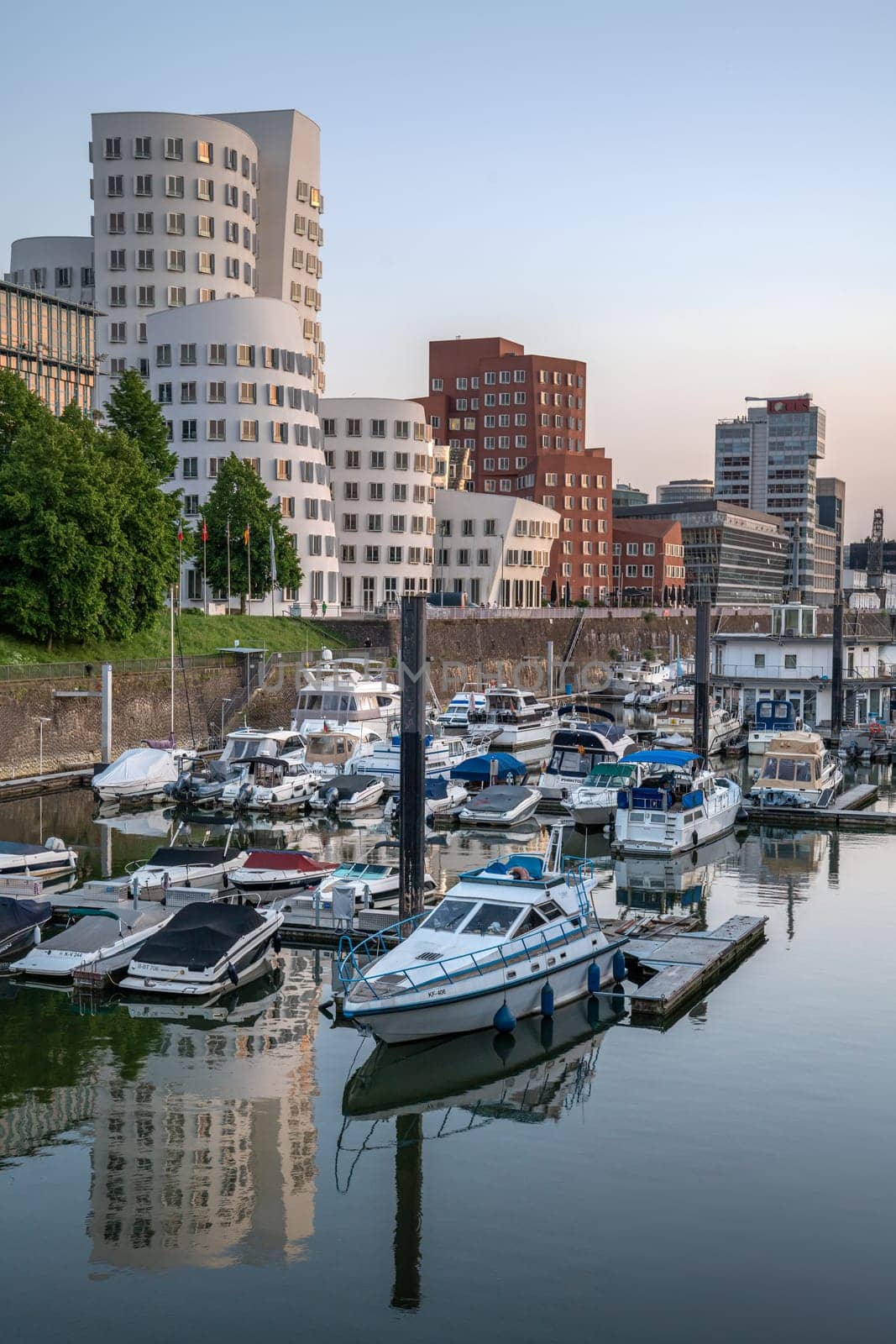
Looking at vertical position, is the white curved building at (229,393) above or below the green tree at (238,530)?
above

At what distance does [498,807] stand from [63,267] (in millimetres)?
93418

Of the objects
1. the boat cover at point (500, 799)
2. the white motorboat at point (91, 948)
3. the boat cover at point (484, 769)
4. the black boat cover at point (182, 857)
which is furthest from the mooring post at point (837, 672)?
the white motorboat at point (91, 948)

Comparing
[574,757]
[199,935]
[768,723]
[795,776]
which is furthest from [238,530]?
[199,935]

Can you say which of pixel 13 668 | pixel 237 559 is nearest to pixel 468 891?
pixel 13 668

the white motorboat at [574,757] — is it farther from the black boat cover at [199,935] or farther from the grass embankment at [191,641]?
the black boat cover at [199,935]

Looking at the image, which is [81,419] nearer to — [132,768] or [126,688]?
[126,688]

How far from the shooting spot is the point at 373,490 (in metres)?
127

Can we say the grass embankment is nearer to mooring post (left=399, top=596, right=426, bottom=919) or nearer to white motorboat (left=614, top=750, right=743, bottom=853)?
white motorboat (left=614, top=750, right=743, bottom=853)

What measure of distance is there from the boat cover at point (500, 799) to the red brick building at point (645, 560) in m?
129

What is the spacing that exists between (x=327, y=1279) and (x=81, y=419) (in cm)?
6561

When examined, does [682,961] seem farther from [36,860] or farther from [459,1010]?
[36,860]

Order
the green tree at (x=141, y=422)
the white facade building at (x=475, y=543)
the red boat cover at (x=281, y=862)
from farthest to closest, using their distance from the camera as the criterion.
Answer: the white facade building at (x=475, y=543) → the green tree at (x=141, y=422) → the red boat cover at (x=281, y=862)

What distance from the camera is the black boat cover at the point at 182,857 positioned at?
36969 millimetres

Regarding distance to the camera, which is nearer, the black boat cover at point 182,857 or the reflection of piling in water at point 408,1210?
the reflection of piling in water at point 408,1210
